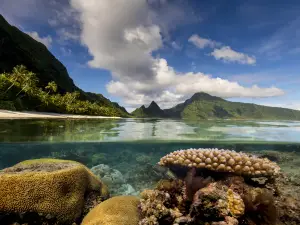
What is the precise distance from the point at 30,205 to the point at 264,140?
17737 millimetres

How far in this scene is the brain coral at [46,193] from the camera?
13.6 feet

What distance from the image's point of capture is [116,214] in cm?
414

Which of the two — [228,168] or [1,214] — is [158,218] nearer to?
[228,168]

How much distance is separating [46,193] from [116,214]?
1.45 meters

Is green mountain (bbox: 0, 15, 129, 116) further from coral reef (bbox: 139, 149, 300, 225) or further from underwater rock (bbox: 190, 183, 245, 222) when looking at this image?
underwater rock (bbox: 190, 183, 245, 222)

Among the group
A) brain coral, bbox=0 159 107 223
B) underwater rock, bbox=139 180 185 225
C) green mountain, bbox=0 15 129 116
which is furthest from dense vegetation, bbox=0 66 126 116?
underwater rock, bbox=139 180 185 225

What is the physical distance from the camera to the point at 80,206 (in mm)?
4770

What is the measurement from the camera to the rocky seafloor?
11.1 ft

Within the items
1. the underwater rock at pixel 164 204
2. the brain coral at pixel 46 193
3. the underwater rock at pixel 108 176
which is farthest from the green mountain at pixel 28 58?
the underwater rock at pixel 164 204

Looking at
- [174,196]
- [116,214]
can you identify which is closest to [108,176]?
[116,214]

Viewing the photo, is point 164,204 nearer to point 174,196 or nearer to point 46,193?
point 174,196

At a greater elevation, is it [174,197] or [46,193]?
[174,197]

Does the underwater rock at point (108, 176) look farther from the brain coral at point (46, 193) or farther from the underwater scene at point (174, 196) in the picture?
the brain coral at point (46, 193)

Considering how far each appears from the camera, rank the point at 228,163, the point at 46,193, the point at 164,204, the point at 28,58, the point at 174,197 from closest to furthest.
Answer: the point at 164,204 < the point at 174,197 < the point at 46,193 < the point at 228,163 < the point at 28,58
